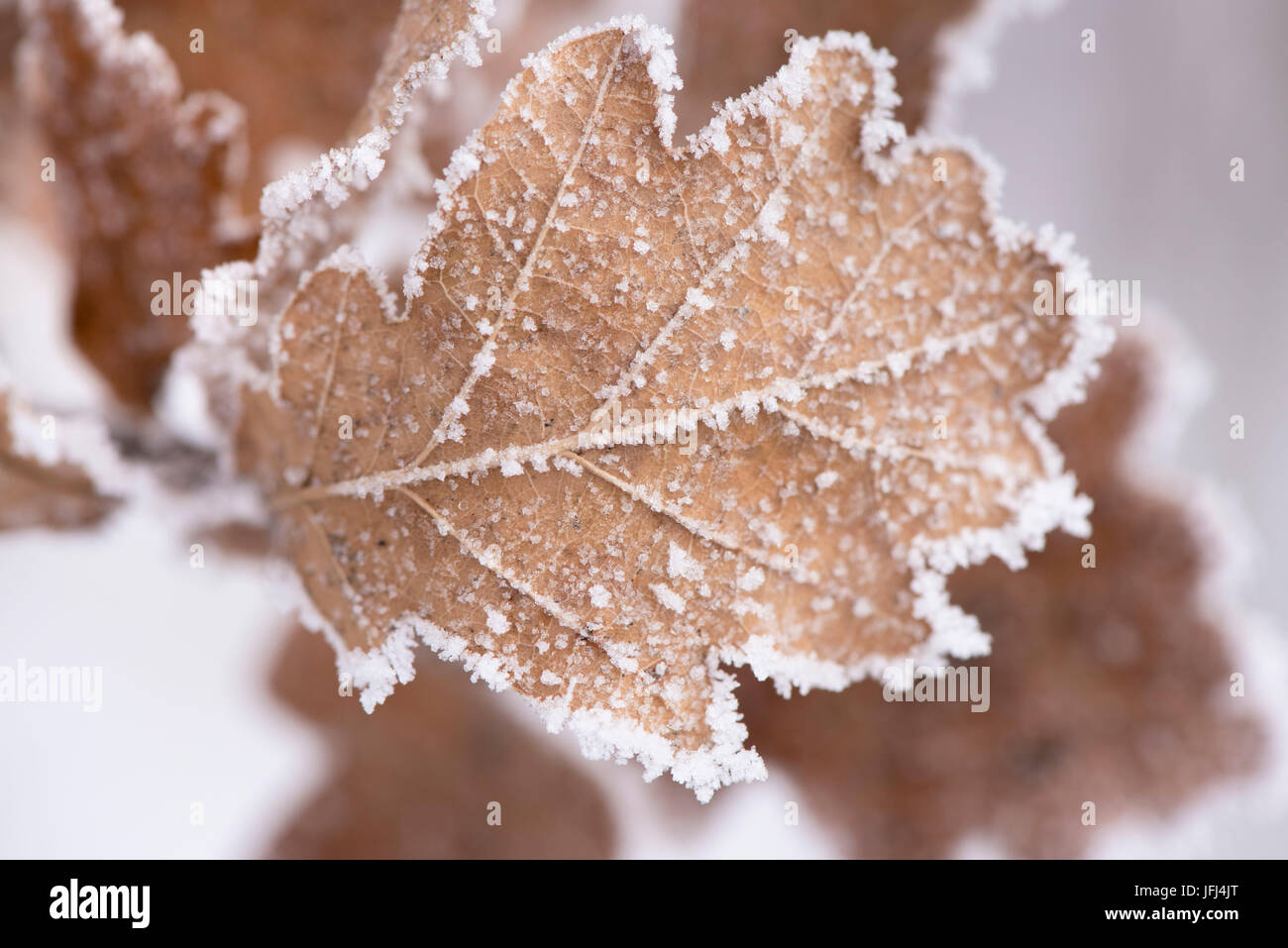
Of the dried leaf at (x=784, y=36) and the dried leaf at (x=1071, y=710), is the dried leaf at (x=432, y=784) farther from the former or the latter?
the dried leaf at (x=784, y=36)

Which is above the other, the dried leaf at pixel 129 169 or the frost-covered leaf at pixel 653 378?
the dried leaf at pixel 129 169

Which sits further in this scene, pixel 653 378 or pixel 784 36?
pixel 784 36

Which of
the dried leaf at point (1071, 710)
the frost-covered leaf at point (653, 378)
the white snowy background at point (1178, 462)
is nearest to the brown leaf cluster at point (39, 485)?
the white snowy background at point (1178, 462)

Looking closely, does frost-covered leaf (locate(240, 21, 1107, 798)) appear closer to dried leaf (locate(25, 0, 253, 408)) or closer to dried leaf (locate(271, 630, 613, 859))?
dried leaf (locate(25, 0, 253, 408))

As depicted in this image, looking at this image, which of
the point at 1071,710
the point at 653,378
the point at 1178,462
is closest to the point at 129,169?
the point at 653,378

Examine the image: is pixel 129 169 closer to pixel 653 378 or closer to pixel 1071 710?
pixel 653 378

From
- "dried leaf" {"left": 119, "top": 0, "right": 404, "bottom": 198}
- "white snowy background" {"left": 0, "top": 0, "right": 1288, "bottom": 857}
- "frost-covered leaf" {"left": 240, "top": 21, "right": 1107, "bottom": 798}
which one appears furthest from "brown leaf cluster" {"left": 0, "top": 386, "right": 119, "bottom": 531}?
"dried leaf" {"left": 119, "top": 0, "right": 404, "bottom": 198}
